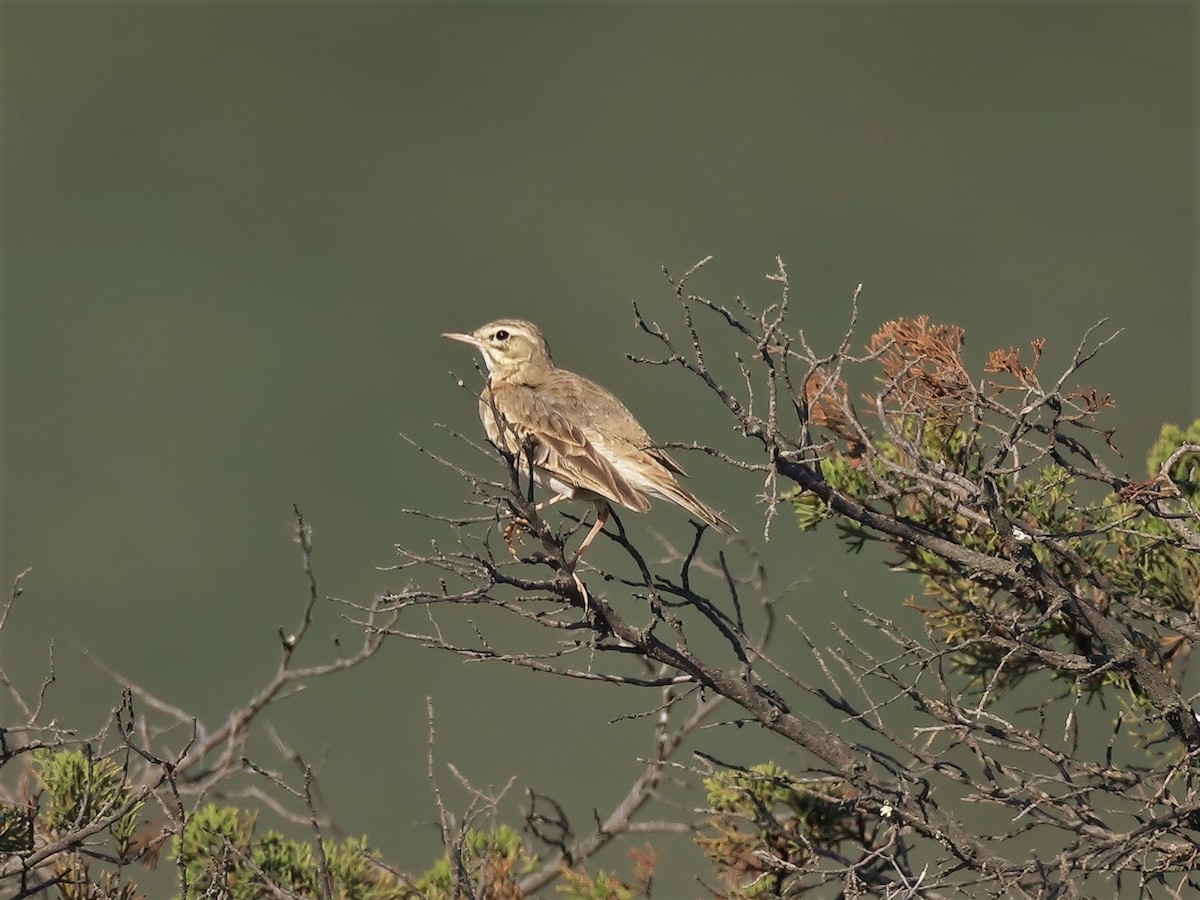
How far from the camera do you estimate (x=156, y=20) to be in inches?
1328

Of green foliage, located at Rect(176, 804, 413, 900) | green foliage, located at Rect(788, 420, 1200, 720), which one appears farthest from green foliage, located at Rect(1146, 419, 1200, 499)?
green foliage, located at Rect(176, 804, 413, 900)

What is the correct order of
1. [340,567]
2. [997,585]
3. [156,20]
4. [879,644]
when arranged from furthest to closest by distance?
[156,20] < [340,567] < [879,644] < [997,585]

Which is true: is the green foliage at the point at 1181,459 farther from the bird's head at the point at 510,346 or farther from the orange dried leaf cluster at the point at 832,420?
the bird's head at the point at 510,346

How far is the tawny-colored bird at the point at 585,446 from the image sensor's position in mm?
6078

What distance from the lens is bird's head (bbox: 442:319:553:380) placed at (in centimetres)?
791

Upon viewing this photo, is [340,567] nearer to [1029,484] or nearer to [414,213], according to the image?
[414,213]

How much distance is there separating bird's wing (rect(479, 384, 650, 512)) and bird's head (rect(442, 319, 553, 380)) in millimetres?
617

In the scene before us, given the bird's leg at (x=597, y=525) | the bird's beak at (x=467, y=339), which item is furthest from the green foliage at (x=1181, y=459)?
the bird's beak at (x=467, y=339)

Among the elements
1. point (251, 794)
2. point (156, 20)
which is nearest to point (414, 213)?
point (156, 20)

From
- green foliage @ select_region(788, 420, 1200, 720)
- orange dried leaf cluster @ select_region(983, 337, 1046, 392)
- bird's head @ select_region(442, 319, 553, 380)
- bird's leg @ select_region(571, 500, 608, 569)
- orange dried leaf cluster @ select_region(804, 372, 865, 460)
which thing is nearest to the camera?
orange dried leaf cluster @ select_region(983, 337, 1046, 392)

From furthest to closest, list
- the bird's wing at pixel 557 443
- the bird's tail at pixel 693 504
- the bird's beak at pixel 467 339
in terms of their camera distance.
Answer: the bird's beak at pixel 467 339, the bird's wing at pixel 557 443, the bird's tail at pixel 693 504

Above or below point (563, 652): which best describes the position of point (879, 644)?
above

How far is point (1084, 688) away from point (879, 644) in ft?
37.7

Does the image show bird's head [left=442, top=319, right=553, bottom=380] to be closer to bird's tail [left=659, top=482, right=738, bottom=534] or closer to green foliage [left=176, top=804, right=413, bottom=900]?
bird's tail [left=659, top=482, right=738, bottom=534]
